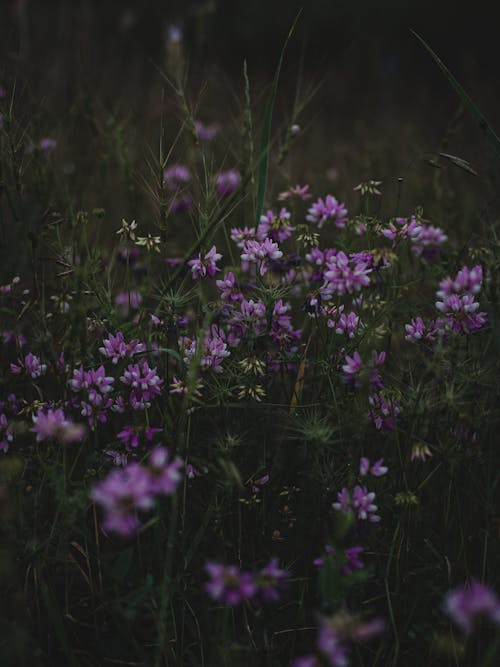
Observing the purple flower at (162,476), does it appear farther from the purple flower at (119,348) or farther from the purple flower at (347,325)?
the purple flower at (347,325)

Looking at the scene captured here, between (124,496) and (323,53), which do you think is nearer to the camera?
(124,496)

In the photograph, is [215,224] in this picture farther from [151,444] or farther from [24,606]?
[24,606]

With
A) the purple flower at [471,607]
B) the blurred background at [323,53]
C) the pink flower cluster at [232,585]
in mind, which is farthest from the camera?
the blurred background at [323,53]

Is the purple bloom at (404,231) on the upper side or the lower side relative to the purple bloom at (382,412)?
upper

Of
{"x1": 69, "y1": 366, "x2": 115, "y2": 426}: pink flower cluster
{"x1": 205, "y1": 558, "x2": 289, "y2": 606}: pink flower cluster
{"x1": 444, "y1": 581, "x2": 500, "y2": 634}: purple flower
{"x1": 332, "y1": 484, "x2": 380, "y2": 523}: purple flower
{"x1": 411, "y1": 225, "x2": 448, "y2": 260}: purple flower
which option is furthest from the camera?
{"x1": 411, "y1": 225, "x2": 448, "y2": 260}: purple flower

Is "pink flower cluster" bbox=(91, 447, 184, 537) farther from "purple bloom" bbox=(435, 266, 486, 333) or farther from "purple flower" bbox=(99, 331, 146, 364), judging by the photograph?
"purple bloom" bbox=(435, 266, 486, 333)

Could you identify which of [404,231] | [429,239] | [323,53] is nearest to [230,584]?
[404,231]

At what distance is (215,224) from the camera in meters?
1.63

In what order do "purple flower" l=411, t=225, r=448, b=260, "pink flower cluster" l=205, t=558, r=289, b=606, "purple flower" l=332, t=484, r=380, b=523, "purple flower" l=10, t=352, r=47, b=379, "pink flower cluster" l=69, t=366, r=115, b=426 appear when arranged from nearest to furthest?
1. "pink flower cluster" l=205, t=558, r=289, b=606
2. "purple flower" l=332, t=484, r=380, b=523
3. "pink flower cluster" l=69, t=366, r=115, b=426
4. "purple flower" l=10, t=352, r=47, b=379
5. "purple flower" l=411, t=225, r=448, b=260

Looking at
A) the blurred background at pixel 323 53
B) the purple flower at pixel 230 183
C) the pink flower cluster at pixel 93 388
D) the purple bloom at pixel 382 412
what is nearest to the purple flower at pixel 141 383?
the pink flower cluster at pixel 93 388

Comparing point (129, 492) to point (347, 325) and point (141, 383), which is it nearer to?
point (141, 383)

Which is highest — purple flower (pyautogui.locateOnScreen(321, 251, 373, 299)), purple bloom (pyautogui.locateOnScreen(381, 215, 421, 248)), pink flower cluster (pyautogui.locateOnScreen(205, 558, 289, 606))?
purple bloom (pyautogui.locateOnScreen(381, 215, 421, 248))

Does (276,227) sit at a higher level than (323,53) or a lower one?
higher

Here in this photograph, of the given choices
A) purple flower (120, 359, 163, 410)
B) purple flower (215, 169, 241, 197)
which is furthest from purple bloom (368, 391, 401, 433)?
purple flower (215, 169, 241, 197)
